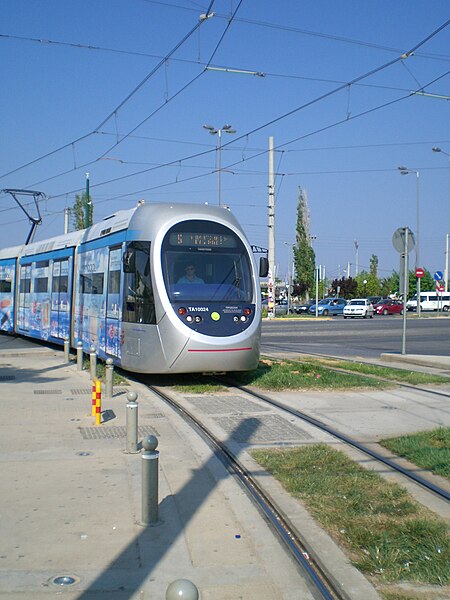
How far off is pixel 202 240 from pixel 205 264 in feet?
1.56

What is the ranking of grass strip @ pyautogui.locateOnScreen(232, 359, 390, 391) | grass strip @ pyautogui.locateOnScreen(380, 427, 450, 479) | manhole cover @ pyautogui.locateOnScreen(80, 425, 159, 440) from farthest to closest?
1. grass strip @ pyautogui.locateOnScreen(232, 359, 390, 391)
2. manhole cover @ pyautogui.locateOnScreen(80, 425, 159, 440)
3. grass strip @ pyautogui.locateOnScreen(380, 427, 450, 479)

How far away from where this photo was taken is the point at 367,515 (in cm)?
625

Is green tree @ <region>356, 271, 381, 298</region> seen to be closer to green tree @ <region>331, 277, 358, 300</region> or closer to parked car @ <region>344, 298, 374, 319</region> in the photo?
green tree @ <region>331, 277, 358, 300</region>

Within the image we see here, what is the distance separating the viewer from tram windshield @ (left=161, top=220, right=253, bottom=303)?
1346 centimetres

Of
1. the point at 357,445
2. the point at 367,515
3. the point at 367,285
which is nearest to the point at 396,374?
the point at 357,445

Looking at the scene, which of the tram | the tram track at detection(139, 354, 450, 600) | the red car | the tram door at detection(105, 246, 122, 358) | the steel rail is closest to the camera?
the tram track at detection(139, 354, 450, 600)

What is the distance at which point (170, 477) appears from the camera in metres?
7.54

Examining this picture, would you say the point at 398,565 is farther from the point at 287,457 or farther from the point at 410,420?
the point at 410,420

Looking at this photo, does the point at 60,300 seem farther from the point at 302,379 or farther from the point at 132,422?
the point at 132,422

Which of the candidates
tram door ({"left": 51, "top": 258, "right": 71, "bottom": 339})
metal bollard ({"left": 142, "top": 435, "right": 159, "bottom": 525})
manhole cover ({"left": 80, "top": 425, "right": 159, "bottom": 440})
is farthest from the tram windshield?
metal bollard ({"left": 142, "top": 435, "right": 159, "bottom": 525})

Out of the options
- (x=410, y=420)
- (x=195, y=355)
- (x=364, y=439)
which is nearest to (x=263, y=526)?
(x=364, y=439)

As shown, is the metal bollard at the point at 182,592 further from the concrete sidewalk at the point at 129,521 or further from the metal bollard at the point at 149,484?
the metal bollard at the point at 149,484

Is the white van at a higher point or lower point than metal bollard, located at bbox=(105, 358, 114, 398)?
higher

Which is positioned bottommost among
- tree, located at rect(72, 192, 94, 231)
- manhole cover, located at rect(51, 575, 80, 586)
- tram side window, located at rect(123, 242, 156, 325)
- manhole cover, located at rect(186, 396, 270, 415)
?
manhole cover, located at rect(51, 575, 80, 586)
